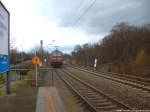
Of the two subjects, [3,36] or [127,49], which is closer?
[3,36]

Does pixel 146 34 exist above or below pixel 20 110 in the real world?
above

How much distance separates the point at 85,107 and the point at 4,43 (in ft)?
15.8

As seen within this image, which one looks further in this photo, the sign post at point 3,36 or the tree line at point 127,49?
the tree line at point 127,49

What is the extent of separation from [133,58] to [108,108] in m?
52.9

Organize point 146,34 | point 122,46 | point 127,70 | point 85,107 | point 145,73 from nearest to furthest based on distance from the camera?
point 85,107 → point 145,73 → point 127,70 → point 122,46 → point 146,34

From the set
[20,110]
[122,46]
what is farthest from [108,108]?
[122,46]

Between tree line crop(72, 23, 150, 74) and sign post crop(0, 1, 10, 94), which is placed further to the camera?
tree line crop(72, 23, 150, 74)

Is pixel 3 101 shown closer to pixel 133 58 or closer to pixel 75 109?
pixel 75 109

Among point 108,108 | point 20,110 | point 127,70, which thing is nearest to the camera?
point 20,110

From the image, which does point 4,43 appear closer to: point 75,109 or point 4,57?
point 4,57

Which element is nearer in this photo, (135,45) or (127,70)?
(127,70)

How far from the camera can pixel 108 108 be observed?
14.3 metres

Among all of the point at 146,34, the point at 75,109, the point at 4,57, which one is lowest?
the point at 75,109

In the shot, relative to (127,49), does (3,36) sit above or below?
below
